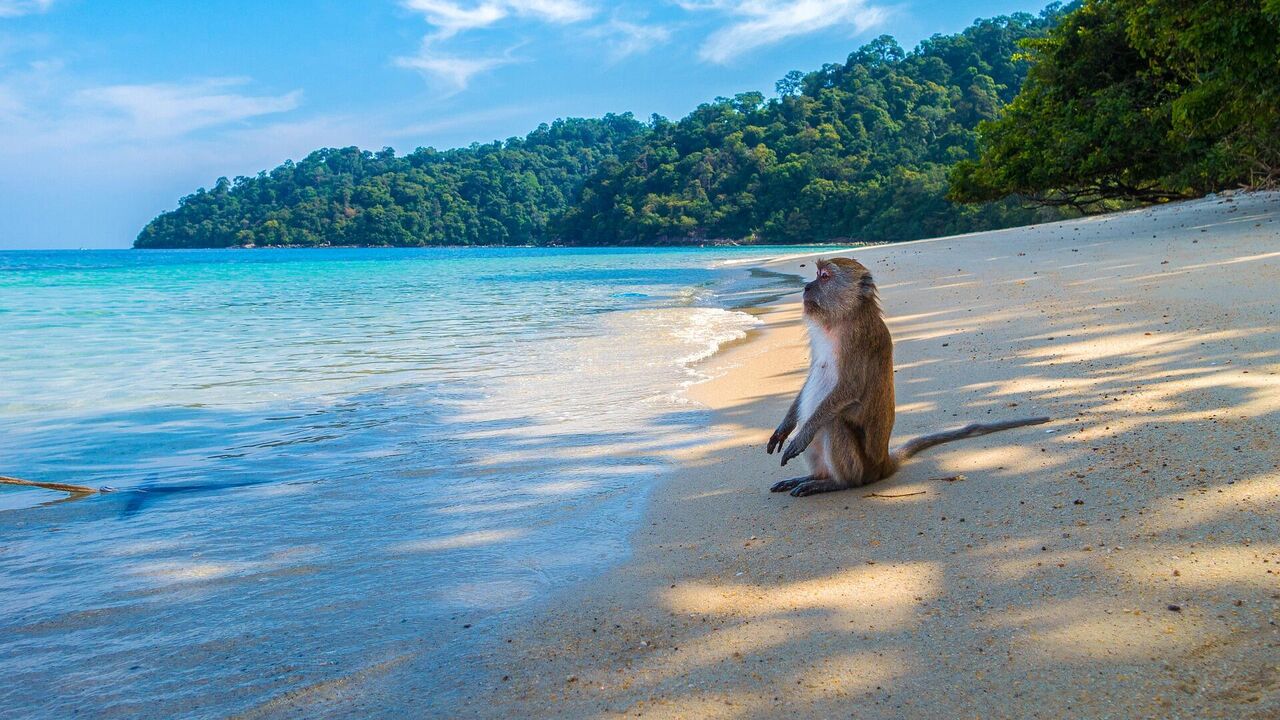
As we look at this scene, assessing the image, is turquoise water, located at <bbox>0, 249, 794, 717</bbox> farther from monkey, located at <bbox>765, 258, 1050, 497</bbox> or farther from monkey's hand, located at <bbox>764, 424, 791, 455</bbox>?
monkey, located at <bbox>765, 258, 1050, 497</bbox>

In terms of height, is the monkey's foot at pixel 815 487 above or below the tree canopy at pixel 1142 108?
below

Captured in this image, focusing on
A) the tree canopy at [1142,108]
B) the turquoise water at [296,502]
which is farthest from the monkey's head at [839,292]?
the tree canopy at [1142,108]

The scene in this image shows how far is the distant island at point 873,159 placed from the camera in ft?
55.4

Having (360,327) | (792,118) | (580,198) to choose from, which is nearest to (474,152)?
(580,198)

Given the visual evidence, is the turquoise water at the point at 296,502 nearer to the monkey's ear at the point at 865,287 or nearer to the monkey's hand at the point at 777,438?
the monkey's hand at the point at 777,438

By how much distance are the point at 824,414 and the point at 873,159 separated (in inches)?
2994

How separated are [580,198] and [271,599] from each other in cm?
10558

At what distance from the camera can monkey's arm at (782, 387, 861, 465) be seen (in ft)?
11.8

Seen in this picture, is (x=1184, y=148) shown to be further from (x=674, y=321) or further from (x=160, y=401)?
(x=160, y=401)

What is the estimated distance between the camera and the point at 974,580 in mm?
2586

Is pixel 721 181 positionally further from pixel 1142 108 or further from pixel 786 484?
pixel 786 484

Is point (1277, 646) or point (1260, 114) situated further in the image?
point (1260, 114)

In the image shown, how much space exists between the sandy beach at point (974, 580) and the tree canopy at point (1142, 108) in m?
7.75

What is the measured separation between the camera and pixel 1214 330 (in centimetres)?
530
